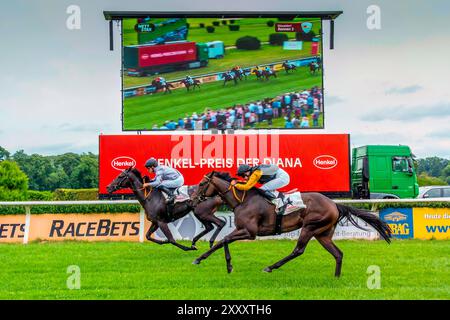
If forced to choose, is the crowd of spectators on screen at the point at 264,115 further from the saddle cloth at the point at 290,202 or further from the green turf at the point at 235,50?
the saddle cloth at the point at 290,202

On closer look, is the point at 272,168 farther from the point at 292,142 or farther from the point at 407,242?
the point at 292,142

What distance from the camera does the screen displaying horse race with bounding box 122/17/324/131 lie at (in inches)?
709

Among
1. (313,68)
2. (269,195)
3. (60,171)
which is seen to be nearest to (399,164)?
(313,68)

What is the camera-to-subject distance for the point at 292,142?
59.3 feet

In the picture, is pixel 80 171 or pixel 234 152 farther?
pixel 80 171

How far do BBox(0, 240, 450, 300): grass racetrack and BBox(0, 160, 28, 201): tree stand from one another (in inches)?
337

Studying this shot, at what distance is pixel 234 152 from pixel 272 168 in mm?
8249

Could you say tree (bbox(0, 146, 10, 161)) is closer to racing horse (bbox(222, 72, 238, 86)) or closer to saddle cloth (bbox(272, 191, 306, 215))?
racing horse (bbox(222, 72, 238, 86))

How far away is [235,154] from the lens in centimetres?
1792

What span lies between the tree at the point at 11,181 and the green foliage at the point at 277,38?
34.2ft

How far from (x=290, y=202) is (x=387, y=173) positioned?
12503mm

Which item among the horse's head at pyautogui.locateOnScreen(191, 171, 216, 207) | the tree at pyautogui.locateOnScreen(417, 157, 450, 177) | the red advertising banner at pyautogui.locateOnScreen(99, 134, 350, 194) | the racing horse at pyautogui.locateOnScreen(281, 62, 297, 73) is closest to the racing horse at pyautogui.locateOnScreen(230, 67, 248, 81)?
the racing horse at pyautogui.locateOnScreen(281, 62, 297, 73)

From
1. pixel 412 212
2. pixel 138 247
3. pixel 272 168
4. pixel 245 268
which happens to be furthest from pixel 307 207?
pixel 412 212

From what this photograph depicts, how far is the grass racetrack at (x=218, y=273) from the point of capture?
25.1 ft
